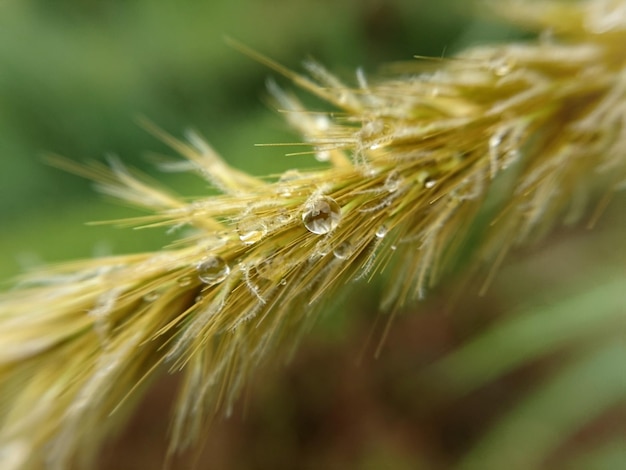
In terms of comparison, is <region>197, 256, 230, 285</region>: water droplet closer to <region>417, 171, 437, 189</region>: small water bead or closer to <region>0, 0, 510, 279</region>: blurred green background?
<region>417, 171, 437, 189</region>: small water bead

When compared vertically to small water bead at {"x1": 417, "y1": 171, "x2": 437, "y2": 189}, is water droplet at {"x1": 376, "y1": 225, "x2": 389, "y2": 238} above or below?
below

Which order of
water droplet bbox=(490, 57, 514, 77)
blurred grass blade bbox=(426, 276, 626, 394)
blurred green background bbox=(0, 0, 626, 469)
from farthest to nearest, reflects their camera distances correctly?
blurred green background bbox=(0, 0, 626, 469) → blurred grass blade bbox=(426, 276, 626, 394) → water droplet bbox=(490, 57, 514, 77)

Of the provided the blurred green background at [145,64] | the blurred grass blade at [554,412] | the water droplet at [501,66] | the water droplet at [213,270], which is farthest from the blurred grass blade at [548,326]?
the water droplet at [213,270]

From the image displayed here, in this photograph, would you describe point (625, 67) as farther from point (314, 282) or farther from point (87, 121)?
point (87, 121)

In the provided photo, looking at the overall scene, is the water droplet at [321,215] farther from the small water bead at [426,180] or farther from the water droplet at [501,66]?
the water droplet at [501,66]

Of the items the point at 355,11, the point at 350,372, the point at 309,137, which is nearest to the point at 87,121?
the point at 355,11

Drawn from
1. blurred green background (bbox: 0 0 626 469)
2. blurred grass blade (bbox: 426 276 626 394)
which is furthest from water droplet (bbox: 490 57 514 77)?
blurred green background (bbox: 0 0 626 469)

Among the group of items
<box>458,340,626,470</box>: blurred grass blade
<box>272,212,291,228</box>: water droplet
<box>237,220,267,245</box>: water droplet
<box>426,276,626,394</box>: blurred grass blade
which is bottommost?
<box>458,340,626,470</box>: blurred grass blade
